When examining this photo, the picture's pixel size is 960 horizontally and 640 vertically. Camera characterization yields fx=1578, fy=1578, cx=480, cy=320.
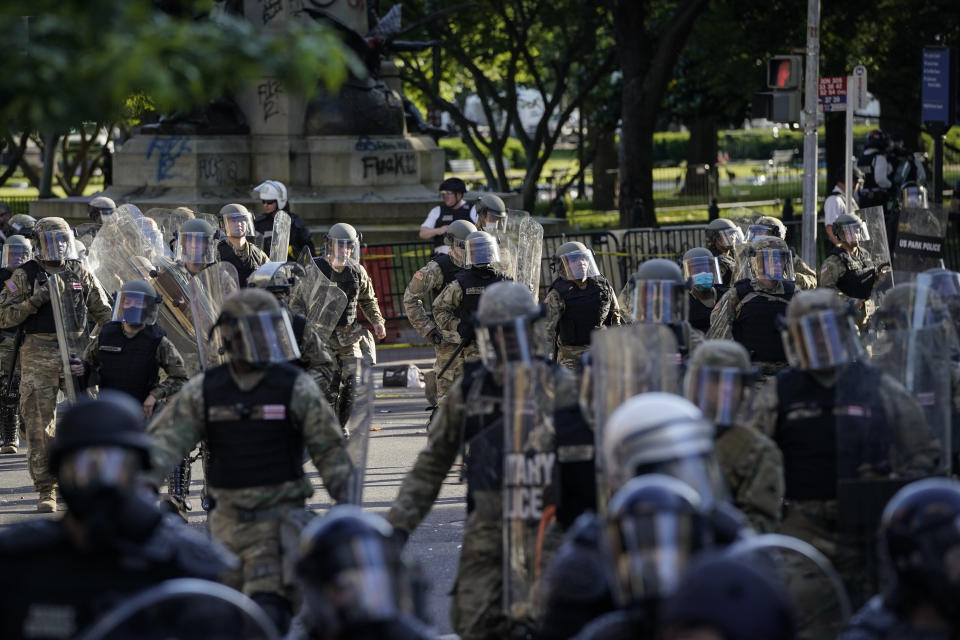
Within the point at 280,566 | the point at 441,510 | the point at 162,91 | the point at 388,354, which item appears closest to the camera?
the point at 162,91

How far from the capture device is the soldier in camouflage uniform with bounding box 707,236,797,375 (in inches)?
389

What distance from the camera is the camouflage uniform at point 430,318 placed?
1160 centimetres

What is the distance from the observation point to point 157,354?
946 centimetres

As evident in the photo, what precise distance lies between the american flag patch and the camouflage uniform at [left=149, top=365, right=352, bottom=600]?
0.03 m

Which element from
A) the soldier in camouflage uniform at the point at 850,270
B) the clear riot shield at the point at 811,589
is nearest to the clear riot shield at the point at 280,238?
the soldier in camouflage uniform at the point at 850,270

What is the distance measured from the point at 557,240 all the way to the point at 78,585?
1538 centimetres

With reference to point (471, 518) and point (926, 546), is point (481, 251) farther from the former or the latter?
point (926, 546)

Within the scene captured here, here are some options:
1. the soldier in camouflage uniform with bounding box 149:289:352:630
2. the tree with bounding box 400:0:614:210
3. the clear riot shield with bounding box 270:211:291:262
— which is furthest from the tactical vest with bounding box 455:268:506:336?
the tree with bounding box 400:0:614:210

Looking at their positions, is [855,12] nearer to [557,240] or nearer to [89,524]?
[557,240]

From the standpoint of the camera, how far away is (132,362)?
942cm

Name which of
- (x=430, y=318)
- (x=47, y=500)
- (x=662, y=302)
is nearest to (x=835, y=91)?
(x=430, y=318)

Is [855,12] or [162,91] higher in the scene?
[855,12]

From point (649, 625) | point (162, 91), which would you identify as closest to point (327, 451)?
point (649, 625)

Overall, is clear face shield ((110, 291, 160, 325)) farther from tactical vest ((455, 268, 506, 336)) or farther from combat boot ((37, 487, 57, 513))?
tactical vest ((455, 268, 506, 336))
